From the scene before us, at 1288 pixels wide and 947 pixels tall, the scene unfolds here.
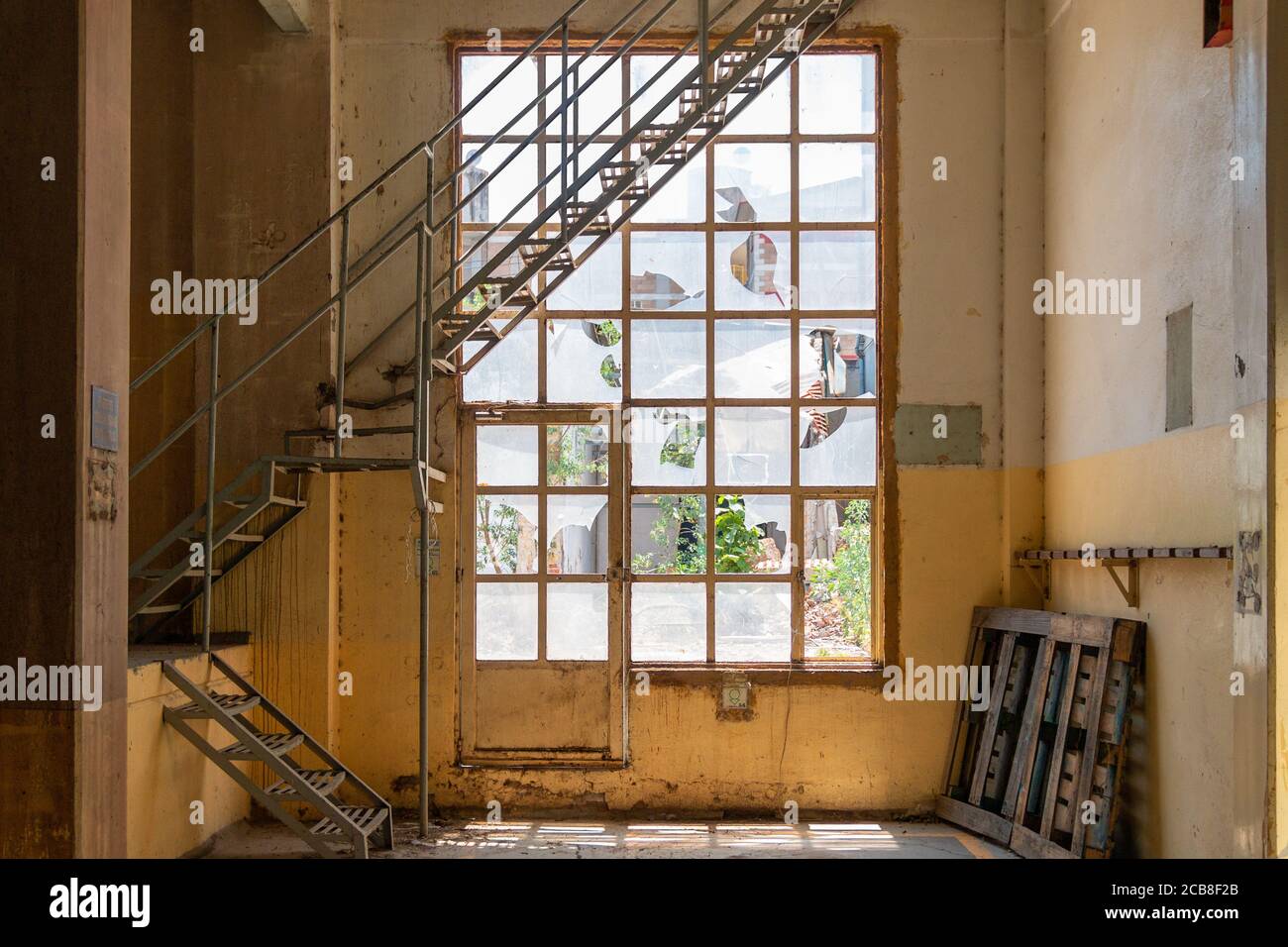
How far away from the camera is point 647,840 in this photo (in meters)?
5.37

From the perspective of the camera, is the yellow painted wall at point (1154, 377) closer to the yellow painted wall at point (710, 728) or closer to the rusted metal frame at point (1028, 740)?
the rusted metal frame at point (1028, 740)

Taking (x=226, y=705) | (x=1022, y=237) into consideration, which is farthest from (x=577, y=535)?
(x=1022, y=237)

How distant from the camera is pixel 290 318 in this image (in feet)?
19.0

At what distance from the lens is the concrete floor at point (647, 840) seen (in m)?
5.12

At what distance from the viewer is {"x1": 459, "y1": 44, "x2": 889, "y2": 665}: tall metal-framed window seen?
596 centimetres

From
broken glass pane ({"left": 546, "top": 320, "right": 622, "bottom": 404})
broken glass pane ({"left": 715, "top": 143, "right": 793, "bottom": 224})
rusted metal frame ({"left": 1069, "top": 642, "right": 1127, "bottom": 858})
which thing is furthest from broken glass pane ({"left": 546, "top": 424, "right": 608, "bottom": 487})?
rusted metal frame ({"left": 1069, "top": 642, "right": 1127, "bottom": 858})

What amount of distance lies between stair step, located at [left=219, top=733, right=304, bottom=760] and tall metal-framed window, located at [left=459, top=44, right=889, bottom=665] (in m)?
1.84

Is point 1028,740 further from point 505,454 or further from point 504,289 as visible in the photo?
point 504,289

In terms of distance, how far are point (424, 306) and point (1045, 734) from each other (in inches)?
143

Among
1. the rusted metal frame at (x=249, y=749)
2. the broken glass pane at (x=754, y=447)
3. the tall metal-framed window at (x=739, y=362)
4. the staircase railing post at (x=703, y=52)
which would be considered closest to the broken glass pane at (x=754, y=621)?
the tall metal-framed window at (x=739, y=362)

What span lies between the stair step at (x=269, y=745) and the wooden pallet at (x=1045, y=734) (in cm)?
336

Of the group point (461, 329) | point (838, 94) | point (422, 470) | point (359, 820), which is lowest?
point (359, 820)

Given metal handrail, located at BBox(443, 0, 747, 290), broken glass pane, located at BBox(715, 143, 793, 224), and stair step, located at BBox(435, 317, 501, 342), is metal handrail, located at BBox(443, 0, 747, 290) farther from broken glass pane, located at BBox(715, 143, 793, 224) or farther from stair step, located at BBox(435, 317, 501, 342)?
broken glass pane, located at BBox(715, 143, 793, 224)
